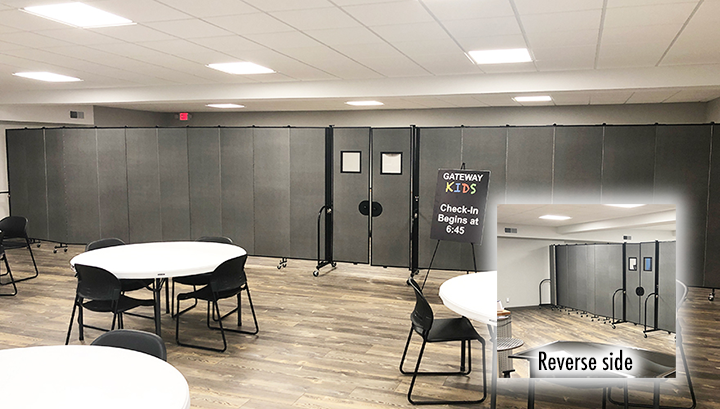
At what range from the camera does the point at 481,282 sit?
383cm

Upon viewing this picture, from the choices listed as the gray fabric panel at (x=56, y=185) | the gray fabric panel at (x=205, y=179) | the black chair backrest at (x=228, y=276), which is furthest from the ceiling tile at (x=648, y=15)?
the gray fabric panel at (x=56, y=185)

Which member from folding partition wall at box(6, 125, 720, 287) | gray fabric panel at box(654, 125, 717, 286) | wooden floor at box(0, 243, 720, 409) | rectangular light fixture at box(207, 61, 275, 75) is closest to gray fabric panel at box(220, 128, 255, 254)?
folding partition wall at box(6, 125, 720, 287)

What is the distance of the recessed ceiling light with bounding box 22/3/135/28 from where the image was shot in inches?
155

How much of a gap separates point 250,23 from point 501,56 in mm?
2793

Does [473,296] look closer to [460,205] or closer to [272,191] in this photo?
[460,205]

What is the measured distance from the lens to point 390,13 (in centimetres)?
401

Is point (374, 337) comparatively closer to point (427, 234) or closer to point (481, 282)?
point (481, 282)

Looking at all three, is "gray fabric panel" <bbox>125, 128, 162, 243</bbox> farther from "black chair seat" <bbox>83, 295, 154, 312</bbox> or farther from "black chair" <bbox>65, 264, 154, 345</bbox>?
"black chair" <bbox>65, 264, 154, 345</bbox>

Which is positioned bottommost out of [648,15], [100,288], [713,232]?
[100,288]

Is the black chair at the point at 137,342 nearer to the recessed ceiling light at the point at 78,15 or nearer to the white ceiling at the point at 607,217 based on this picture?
the white ceiling at the point at 607,217

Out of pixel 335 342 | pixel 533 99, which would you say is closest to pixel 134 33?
pixel 335 342

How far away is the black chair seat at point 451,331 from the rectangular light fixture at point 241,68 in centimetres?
394

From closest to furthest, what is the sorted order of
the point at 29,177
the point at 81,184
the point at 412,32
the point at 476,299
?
the point at 476,299 → the point at 412,32 → the point at 81,184 → the point at 29,177

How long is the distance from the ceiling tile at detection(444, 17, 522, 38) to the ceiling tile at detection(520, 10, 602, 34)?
0.11 m
